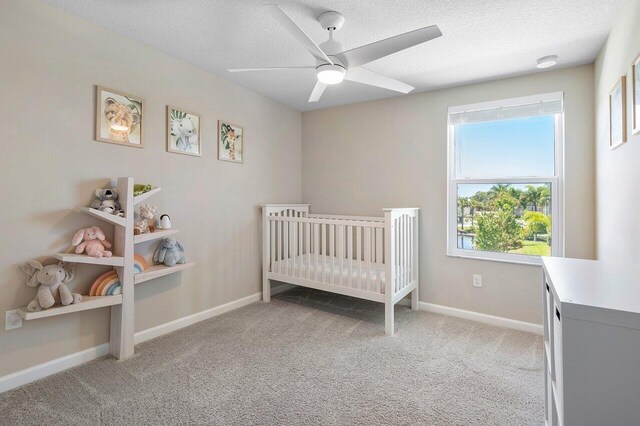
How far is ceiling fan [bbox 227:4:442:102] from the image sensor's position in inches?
57.3

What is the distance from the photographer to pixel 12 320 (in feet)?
5.65

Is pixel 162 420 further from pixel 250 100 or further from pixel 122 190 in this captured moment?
pixel 250 100

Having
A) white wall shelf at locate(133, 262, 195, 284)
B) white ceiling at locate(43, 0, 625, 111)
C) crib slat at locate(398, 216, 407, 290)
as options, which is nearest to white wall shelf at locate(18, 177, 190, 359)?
white wall shelf at locate(133, 262, 195, 284)

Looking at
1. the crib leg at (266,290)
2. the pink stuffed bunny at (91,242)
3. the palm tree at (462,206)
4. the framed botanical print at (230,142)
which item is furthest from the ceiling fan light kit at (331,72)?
the crib leg at (266,290)

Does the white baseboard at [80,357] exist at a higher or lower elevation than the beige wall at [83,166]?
lower

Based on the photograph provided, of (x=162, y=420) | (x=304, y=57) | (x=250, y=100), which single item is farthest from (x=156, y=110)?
(x=162, y=420)

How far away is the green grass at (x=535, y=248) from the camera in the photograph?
8.71ft

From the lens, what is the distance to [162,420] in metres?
1.49

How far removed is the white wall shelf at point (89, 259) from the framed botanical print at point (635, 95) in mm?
2994

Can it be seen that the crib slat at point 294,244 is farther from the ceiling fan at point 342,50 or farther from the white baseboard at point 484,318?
the ceiling fan at point 342,50

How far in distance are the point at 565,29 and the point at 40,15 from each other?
10.7ft

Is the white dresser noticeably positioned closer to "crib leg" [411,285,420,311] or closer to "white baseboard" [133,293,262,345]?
"crib leg" [411,285,420,311]

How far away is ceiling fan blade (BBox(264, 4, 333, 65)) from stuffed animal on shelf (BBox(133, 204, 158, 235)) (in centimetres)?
160

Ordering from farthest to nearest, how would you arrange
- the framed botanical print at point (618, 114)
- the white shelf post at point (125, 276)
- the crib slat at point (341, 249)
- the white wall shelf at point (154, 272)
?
the crib slat at point (341, 249), the white wall shelf at point (154, 272), the white shelf post at point (125, 276), the framed botanical print at point (618, 114)
